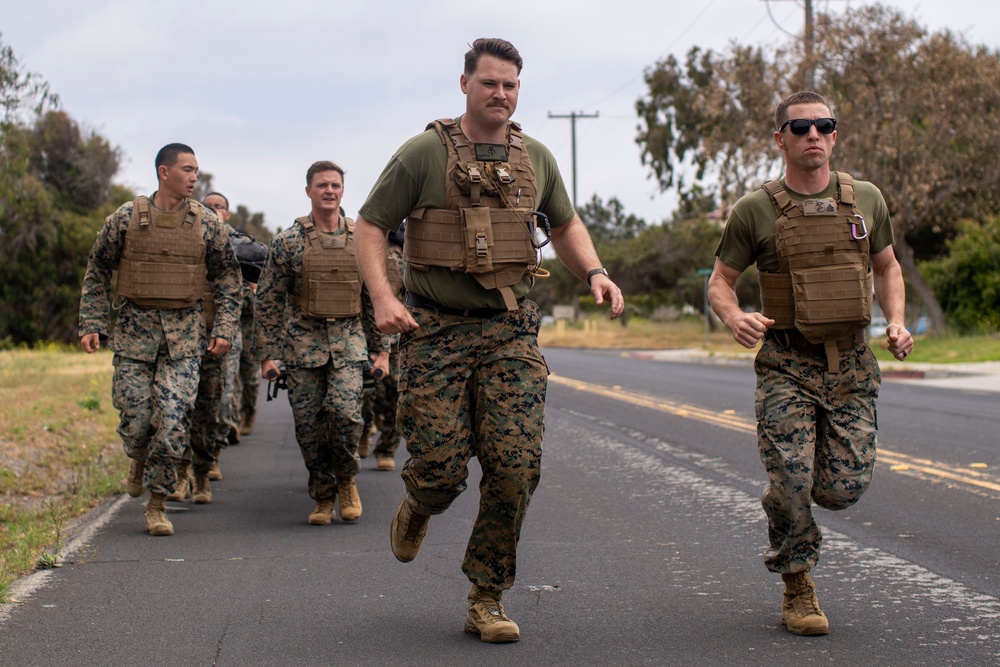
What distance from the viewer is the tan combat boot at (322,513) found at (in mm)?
7914

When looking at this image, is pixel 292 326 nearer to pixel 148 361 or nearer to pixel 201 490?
pixel 148 361

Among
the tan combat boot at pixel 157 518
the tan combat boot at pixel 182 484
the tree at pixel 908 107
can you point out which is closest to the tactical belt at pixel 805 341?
the tan combat boot at pixel 157 518

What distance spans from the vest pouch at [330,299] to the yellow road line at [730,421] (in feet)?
14.7

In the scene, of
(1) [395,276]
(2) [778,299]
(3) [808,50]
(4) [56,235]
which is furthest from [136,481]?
(4) [56,235]

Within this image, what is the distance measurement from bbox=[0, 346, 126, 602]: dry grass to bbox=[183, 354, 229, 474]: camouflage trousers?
2.56ft

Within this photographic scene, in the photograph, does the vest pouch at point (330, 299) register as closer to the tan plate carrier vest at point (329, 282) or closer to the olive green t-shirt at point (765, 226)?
the tan plate carrier vest at point (329, 282)

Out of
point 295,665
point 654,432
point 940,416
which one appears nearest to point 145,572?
point 295,665

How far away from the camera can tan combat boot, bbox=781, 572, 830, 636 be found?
198 inches

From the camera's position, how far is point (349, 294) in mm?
8047

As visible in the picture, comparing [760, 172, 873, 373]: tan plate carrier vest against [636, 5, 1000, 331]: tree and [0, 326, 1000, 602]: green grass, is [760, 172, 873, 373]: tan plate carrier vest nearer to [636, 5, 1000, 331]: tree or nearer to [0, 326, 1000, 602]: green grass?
[0, 326, 1000, 602]: green grass

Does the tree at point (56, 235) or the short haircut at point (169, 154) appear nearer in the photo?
the short haircut at point (169, 154)

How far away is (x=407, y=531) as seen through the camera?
541 centimetres

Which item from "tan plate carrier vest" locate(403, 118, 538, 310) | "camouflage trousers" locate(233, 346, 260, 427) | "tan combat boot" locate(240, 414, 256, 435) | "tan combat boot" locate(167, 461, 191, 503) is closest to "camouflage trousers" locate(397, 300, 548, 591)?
"tan plate carrier vest" locate(403, 118, 538, 310)

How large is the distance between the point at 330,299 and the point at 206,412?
138 cm
